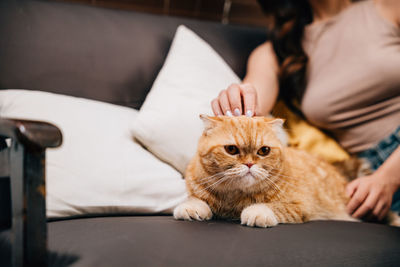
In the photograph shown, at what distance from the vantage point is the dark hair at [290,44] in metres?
1.30

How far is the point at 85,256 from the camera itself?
55 centimetres

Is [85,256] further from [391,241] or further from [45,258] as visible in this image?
[391,241]

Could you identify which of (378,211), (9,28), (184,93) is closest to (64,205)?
(184,93)

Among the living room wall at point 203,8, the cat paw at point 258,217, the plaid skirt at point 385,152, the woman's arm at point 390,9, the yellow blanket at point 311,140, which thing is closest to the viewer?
the cat paw at point 258,217

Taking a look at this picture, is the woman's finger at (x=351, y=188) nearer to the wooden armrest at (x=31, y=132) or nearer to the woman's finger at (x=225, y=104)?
the woman's finger at (x=225, y=104)

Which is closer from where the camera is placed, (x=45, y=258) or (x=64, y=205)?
(x=45, y=258)

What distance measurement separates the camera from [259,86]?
122cm

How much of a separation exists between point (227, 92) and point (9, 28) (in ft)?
2.84

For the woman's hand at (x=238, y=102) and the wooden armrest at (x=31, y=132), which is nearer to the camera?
the wooden armrest at (x=31, y=132)

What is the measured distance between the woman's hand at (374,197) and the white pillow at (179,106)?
56cm

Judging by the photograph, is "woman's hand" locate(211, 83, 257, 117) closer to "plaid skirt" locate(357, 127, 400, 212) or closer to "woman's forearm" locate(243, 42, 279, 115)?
"woman's forearm" locate(243, 42, 279, 115)

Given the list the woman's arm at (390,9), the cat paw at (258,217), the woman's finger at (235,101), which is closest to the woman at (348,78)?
the woman's arm at (390,9)

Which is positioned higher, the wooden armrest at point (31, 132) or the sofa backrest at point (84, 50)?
the sofa backrest at point (84, 50)

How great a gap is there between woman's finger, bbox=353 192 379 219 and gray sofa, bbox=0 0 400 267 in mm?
122
